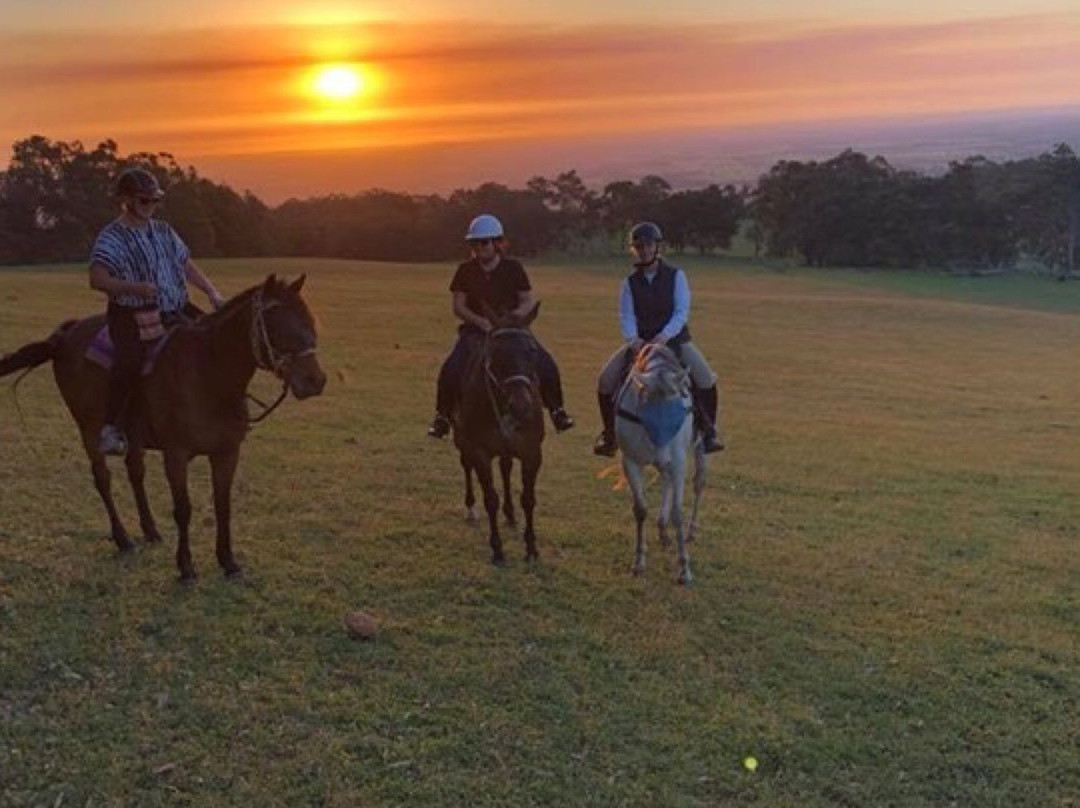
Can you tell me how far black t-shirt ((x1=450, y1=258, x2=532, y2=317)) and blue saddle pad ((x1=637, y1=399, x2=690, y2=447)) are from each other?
153 centimetres

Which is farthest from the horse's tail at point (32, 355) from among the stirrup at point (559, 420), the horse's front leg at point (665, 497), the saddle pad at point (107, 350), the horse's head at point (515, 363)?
the horse's front leg at point (665, 497)

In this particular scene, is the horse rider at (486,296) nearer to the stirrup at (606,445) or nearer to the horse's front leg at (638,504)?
the stirrup at (606,445)

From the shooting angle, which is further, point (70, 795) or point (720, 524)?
point (720, 524)

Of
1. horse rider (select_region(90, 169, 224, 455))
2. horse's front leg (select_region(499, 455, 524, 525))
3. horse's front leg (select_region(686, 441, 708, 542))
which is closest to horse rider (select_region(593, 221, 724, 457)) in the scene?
horse's front leg (select_region(686, 441, 708, 542))

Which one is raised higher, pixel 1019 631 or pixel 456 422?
pixel 456 422

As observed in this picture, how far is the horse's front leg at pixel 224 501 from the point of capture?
25.3 feet

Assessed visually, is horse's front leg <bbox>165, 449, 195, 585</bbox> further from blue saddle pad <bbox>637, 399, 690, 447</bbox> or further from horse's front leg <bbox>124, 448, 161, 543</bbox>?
blue saddle pad <bbox>637, 399, 690, 447</bbox>

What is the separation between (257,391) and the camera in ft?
57.3

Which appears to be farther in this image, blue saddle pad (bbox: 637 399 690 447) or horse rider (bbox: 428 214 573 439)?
horse rider (bbox: 428 214 573 439)

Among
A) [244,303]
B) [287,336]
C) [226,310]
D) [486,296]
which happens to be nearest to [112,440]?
[226,310]

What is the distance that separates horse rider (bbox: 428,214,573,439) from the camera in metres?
8.93

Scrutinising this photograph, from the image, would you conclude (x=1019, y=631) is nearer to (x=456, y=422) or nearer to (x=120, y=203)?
(x=456, y=422)

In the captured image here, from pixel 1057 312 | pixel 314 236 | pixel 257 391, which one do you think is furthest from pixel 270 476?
pixel 314 236

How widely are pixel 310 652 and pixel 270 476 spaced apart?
16.3ft
